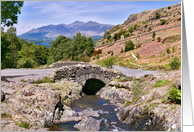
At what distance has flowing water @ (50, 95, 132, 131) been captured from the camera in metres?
9.73

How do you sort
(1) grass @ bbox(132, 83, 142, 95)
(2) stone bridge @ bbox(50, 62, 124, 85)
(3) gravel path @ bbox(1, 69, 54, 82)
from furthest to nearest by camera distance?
(2) stone bridge @ bbox(50, 62, 124, 85) < (1) grass @ bbox(132, 83, 142, 95) < (3) gravel path @ bbox(1, 69, 54, 82)

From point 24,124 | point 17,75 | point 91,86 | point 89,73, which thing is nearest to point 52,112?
point 24,124

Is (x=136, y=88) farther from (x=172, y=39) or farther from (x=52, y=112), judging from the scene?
(x=172, y=39)

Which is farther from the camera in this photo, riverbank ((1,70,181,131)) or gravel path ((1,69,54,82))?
gravel path ((1,69,54,82))

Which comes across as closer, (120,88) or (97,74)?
(120,88)

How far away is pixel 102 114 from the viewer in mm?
12812

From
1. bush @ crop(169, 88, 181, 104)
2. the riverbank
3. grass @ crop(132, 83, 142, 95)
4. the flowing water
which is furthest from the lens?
grass @ crop(132, 83, 142, 95)

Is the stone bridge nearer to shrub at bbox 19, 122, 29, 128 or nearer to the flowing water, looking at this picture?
the flowing water

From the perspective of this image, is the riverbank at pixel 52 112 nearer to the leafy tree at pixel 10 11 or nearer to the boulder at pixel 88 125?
the boulder at pixel 88 125

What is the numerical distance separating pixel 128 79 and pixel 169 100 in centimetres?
915

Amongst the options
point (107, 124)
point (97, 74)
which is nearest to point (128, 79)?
point (97, 74)

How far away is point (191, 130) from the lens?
6.90 metres

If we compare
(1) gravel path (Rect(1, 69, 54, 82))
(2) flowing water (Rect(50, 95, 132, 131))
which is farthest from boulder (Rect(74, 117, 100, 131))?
(1) gravel path (Rect(1, 69, 54, 82))

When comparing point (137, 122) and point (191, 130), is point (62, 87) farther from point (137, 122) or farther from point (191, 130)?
point (191, 130)
